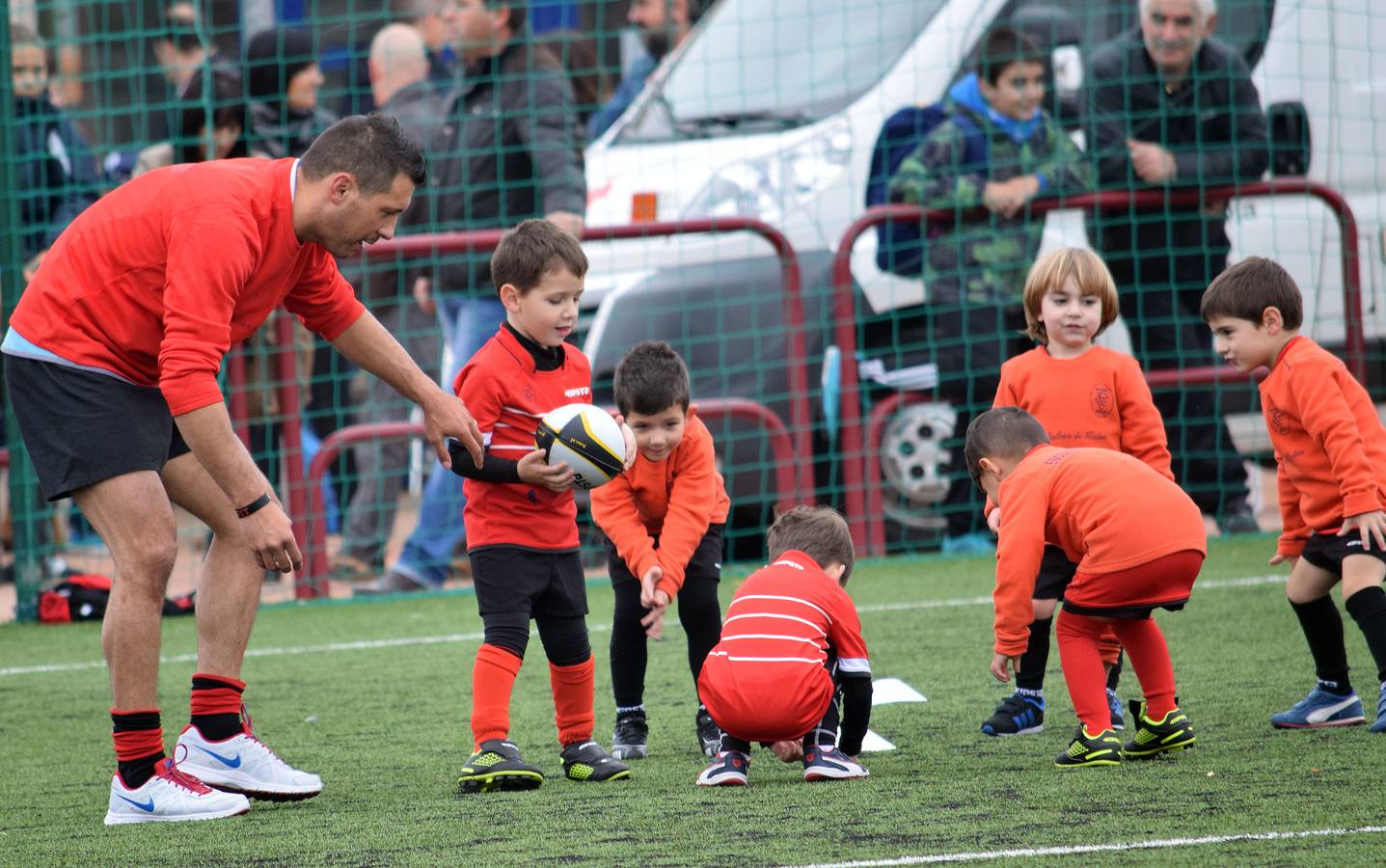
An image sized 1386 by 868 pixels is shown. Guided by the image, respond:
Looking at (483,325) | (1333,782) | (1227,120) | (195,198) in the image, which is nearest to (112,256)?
(195,198)

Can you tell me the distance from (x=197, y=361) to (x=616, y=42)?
286 inches

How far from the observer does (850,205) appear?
8.73m

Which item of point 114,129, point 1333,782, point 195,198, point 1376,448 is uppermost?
point 114,129

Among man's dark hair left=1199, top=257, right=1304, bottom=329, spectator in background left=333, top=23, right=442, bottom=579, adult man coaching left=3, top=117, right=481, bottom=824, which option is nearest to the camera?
adult man coaching left=3, top=117, right=481, bottom=824

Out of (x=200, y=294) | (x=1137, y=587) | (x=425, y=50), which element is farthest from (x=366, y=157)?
(x=425, y=50)

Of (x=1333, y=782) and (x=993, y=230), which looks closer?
(x=1333, y=782)

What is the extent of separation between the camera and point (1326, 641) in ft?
15.8

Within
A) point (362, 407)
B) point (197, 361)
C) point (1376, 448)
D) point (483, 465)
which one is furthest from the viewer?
point (362, 407)

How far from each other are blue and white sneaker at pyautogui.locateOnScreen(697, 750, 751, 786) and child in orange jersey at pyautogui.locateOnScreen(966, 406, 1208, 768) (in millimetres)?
647

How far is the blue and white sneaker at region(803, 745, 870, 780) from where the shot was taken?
426 cm

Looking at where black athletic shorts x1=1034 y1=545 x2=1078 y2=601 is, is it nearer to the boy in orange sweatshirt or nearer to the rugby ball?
the boy in orange sweatshirt

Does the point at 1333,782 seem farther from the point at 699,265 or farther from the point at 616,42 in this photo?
the point at 616,42

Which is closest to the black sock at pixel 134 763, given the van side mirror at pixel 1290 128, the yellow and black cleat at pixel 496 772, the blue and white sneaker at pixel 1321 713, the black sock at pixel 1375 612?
the yellow and black cleat at pixel 496 772

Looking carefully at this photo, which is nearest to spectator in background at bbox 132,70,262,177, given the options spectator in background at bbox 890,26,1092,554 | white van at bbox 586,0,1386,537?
white van at bbox 586,0,1386,537
